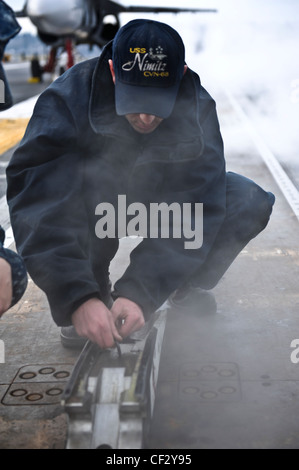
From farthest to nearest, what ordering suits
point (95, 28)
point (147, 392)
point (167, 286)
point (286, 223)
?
point (95, 28), point (286, 223), point (167, 286), point (147, 392)

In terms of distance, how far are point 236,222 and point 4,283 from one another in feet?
3.57

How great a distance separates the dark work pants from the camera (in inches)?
105

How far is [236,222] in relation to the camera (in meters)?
2.68

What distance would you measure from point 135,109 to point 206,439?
3.48 feet

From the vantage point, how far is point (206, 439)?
6.45 feet

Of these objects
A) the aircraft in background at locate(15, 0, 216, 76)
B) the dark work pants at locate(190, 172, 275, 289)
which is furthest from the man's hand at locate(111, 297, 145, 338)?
the aircraft in background at locate(15, 0, 216, 76)

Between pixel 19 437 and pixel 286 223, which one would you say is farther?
pixel 286 223

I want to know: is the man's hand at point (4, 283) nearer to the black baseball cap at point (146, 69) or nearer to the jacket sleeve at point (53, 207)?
the jacket sleeve at point (53, 207)

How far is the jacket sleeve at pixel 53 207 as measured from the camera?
6.83 ft

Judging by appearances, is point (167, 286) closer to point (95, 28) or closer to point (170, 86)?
point (170, 86)

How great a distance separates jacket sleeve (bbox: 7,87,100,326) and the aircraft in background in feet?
39.7

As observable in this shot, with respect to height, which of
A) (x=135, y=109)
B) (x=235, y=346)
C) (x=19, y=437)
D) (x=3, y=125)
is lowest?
(x=3, y=125)

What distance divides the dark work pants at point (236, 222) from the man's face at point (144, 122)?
0.60 metres

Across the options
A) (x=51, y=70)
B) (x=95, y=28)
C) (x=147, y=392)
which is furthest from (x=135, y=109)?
(x=51, y=70)
